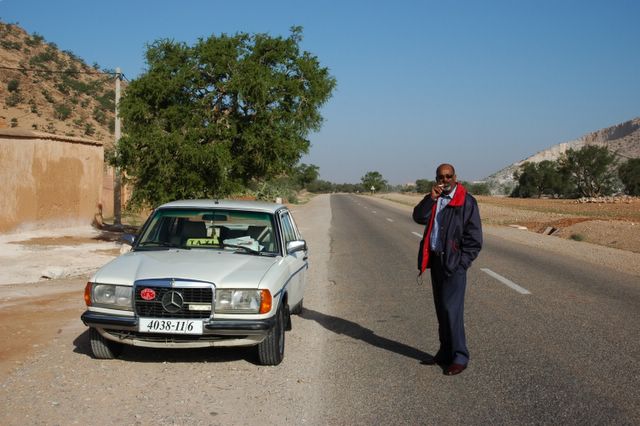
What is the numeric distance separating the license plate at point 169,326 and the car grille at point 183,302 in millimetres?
59

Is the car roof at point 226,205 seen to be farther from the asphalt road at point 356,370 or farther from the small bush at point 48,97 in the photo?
the small bush at point 48,97

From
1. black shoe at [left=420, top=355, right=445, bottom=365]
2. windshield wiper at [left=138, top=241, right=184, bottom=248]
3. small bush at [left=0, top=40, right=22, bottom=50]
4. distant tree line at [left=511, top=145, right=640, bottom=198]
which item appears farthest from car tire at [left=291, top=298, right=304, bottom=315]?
distant tree line at [left=511, top=145, right=640, bottom=198]

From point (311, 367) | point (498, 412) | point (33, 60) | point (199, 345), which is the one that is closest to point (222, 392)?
point (199, 345)

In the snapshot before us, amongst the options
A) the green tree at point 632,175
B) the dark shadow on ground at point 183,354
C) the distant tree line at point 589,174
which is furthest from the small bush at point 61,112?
the green tree at point 632,175

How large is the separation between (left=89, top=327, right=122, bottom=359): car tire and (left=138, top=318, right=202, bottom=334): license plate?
629 mm

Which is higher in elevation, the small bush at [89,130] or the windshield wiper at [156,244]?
the small bush at [89,130]

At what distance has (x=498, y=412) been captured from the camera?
473cm

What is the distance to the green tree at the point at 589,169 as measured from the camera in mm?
86875

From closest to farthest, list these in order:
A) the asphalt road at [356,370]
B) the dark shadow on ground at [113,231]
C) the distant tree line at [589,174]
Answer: the asphalt road at [356,370] → the dark shadow on ground at [113,231] → the distant tree line at [589,174]

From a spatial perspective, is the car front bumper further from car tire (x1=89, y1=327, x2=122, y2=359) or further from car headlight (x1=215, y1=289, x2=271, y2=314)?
car tire (x1=89, y1=327, x2=122, y2=359)

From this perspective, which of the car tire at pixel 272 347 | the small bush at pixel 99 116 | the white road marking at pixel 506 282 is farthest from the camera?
the small bush at pixel 99 116

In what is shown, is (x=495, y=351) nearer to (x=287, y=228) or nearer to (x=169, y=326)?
(x=287, y=228)

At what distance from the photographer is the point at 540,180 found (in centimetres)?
10462

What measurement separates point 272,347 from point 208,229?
6.41ft
